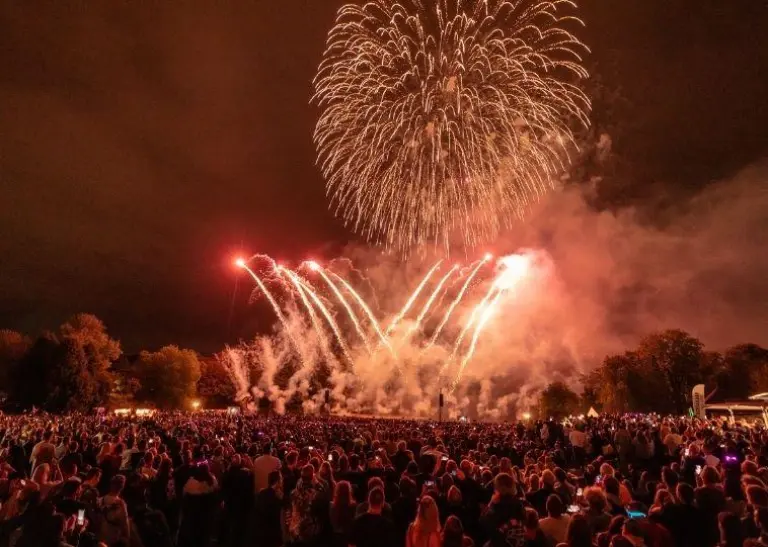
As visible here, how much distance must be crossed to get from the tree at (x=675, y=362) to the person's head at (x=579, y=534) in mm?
70585

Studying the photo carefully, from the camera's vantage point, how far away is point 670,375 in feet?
223

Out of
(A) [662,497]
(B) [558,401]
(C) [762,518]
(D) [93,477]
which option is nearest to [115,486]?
(D) [93,477]

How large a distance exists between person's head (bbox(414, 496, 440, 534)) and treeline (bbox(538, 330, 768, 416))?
217 ft

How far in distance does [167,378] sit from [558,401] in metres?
58.2

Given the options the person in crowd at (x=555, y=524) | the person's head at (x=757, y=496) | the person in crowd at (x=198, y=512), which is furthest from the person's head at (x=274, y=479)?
the person's head at (x=757, y=496)

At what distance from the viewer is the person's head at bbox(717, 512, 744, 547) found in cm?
486

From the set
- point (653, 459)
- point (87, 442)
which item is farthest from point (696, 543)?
point (87, 442)

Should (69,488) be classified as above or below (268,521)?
above

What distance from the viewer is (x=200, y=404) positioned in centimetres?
8169

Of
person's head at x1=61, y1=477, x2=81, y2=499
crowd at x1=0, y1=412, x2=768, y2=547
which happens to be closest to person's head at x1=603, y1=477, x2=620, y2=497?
crowd at x1=0, y1=412, x2=768, y2=547

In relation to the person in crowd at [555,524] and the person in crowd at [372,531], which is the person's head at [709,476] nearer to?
the person in crowd at [555,524]

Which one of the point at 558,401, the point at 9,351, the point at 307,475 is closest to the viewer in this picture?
the point at 307,475

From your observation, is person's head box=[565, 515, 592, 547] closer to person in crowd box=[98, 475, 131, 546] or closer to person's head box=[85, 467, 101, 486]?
person in crowd box=[98, 475, 131, 546]

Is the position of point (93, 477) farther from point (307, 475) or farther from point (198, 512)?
point (307, 475)
